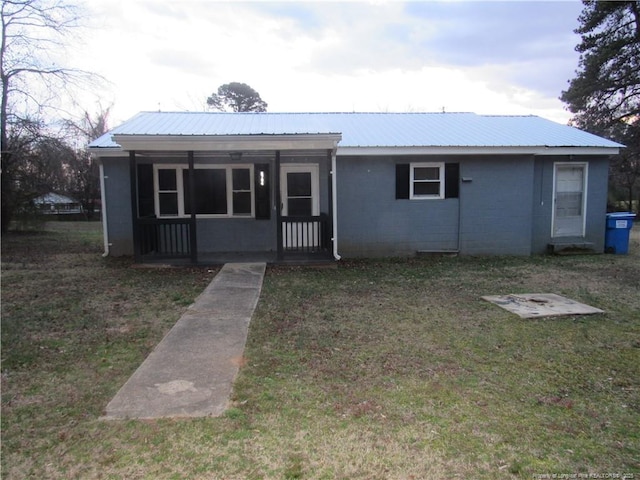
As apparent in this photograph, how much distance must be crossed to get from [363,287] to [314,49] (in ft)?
30.9

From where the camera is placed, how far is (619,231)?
10750mm

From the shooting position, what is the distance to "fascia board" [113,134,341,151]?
8.15m

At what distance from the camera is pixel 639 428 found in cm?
276

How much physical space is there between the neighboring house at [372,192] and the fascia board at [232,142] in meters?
1.31

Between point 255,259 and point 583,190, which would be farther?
point 583,190

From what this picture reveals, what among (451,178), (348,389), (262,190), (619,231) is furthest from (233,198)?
(619,231)

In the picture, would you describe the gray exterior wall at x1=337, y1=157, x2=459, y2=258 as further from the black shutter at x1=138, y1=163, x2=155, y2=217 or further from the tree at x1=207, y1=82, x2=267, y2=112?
the tree at x1=207, y1=82, x2=267, y2=112

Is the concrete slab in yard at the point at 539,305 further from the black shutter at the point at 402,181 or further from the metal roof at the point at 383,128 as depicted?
the metal roof at the point at 383,128

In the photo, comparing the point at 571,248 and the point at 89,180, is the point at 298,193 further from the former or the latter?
the point at 89,180

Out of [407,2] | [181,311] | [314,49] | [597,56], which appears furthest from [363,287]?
[597,56]

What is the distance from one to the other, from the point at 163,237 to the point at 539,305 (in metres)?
8.07

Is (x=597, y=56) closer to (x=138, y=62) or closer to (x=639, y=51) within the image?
(x=639, y=51)

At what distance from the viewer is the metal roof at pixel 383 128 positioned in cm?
942

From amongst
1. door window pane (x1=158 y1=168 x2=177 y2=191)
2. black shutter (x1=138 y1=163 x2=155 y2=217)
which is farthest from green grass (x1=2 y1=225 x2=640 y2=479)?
door window pane (x1=158 y1=168 x2=177 y2=191)
